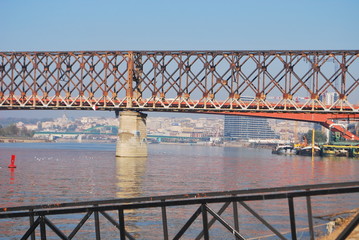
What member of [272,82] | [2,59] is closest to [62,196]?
[272,82]

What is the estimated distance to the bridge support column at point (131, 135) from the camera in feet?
384

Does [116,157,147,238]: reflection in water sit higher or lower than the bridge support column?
lower

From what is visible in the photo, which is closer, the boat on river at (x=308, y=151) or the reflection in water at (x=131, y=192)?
the reflection in water at (x=131, y=192)

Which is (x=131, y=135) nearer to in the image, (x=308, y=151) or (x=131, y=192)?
(x=131, y=192)

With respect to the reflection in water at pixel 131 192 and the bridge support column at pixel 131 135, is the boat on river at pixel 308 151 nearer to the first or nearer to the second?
the bridge support column at pixel 131 135

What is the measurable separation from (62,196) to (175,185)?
1428 cm

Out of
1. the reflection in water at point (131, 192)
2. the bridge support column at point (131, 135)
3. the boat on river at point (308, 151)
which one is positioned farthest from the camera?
the boat on river at point (308, 151)

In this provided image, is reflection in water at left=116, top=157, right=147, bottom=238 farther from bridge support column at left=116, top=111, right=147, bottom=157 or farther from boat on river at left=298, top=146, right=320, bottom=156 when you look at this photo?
boat on river at left=298, top=146, right=320, bottom=156

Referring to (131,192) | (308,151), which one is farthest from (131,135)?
(308,151)

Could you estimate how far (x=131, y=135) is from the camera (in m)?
117

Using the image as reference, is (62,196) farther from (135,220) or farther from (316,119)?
(316,119)

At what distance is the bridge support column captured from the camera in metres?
117

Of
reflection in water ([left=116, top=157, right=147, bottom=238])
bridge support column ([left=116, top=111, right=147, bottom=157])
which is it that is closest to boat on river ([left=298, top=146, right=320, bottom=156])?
bridge support column ([left=116, top=111, right=147, bottom=157])

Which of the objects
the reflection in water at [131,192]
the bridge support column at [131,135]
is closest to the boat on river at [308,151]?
the bridge support column at [131,135]
